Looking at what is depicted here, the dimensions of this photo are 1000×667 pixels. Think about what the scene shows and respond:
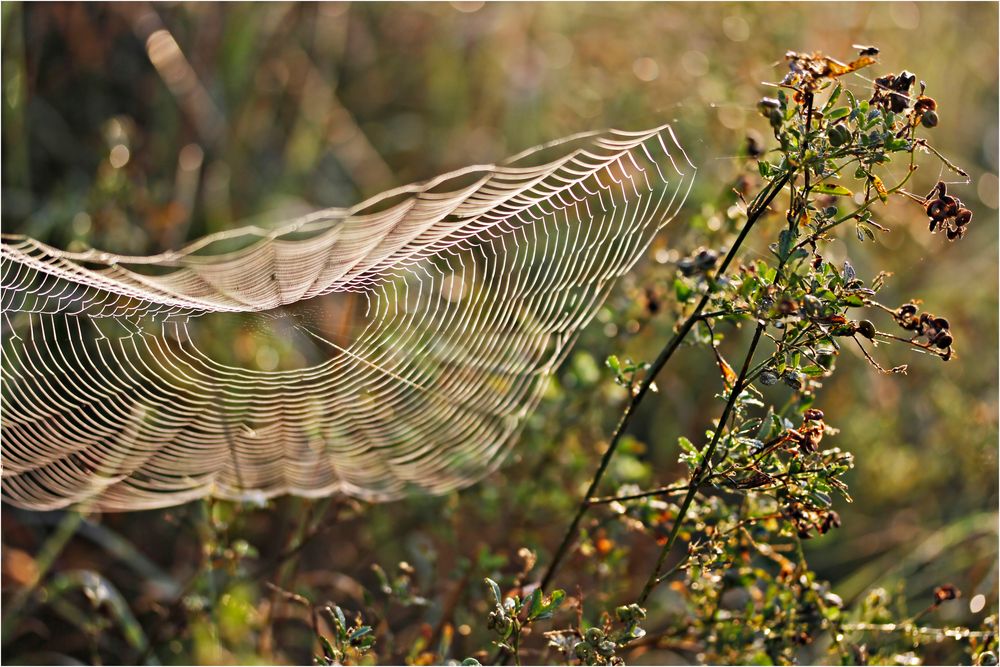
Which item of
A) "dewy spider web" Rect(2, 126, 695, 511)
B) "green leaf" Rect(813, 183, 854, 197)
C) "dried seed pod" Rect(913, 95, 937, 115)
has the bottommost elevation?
"dewy spider web" Rect(2, 126, 695, 511)

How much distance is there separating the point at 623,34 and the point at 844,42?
89cm

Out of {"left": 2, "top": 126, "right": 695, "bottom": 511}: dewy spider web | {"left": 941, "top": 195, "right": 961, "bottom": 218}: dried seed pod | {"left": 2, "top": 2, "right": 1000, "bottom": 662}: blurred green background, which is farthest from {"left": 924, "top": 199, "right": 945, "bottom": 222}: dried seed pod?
{"left": 2, "top": 2, "right": 1000, "bottom": 662}: blurred green background

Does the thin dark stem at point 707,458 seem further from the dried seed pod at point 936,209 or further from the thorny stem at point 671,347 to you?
the dried seed pod at point 936,209

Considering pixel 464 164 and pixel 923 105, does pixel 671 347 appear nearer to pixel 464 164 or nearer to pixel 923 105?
pixel 923 105

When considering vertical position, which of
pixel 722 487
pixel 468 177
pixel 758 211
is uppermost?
pixel 468 177

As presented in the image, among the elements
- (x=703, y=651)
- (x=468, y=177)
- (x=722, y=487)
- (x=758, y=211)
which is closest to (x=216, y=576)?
(x=703, y=651)

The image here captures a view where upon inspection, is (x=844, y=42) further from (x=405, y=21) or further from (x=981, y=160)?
(x=405, y=21)

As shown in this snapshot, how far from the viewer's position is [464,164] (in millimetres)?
3146

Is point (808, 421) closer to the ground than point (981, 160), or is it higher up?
closer to the ground

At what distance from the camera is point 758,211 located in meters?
1.01

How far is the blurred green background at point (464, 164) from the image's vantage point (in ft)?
6.07

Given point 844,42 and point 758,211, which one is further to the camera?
point 844,42

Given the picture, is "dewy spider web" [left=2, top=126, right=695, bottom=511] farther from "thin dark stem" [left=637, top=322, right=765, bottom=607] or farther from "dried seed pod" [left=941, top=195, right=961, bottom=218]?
"dried seed pod" [left=941, top=195, right=961, bottom=218]

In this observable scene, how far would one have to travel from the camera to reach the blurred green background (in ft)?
6.07
